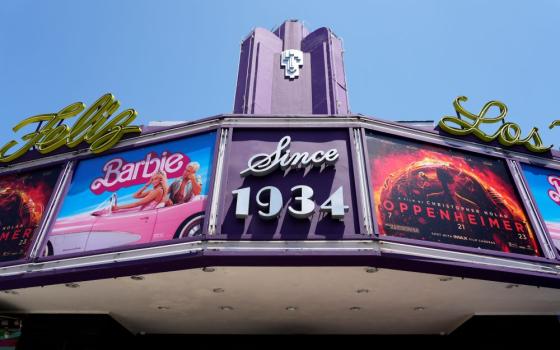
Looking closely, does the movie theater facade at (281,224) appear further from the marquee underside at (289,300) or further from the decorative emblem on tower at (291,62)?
the decorative emblem on tower at (291,62)

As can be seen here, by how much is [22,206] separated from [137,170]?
3912mm

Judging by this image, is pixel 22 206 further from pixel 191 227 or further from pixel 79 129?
pixel 191 227

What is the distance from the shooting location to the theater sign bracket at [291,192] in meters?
10.7

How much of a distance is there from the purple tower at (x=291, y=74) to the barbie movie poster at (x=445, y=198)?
23.2 feet

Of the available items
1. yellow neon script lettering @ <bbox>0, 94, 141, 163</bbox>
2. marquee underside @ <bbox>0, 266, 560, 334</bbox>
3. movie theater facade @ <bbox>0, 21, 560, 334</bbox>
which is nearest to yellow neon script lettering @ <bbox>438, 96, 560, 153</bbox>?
movie theater facade @ <bbox>0, 21, 560, 334</bbox>

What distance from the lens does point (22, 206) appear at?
Answer: 1379 cm

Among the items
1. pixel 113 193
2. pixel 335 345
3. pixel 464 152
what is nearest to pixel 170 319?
pixel 113 193

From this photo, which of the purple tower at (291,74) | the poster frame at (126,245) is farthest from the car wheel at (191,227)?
the purple tower at (291,74)

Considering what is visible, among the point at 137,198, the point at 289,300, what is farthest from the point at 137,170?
the point at 289,300

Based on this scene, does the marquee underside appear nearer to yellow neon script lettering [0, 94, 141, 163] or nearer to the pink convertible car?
the pink convertible car

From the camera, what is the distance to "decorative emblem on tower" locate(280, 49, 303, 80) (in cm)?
2142

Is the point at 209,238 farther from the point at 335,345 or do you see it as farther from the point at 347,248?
the point at 335,345

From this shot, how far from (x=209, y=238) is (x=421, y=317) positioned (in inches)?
272

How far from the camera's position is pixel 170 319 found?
13562mm
